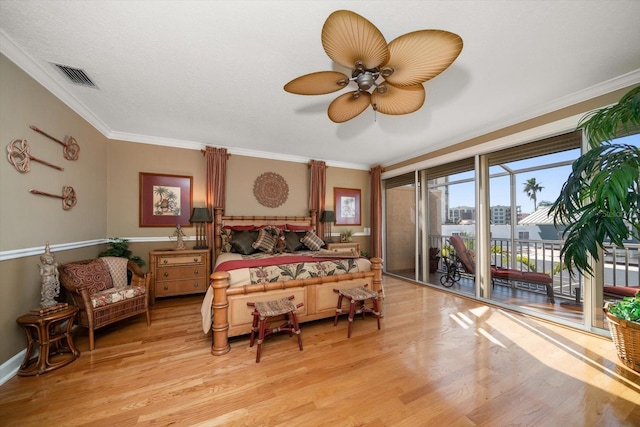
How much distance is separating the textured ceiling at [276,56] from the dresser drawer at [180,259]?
6.88 feet

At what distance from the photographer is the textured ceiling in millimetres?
1611

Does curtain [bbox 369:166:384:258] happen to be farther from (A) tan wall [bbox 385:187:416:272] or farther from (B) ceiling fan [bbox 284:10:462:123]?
(B) ceiling fan [bbox 284:10:462:123]

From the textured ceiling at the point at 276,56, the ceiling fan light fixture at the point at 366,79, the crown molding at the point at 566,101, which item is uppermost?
the textured ceiling at the point at 276,56

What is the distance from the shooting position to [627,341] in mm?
2006

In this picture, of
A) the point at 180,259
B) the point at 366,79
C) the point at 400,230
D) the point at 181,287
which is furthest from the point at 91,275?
the point at 400,230

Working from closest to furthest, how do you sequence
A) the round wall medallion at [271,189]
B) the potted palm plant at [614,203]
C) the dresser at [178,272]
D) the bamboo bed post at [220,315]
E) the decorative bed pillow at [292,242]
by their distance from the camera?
1. the potted palm plant at [614,203]
2. the bamboo bed post at [220,315]
3. the dresser at [178,272]
4. the decorative bed pillow at [292,242]
5. the round wall medallion at [271,189]

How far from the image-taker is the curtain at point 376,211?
5.61 metres

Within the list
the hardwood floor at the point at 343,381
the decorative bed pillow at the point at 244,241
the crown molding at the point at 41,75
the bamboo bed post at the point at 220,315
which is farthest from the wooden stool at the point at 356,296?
the crown molding at the point at 41,75

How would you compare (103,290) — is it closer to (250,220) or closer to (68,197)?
(68,197)

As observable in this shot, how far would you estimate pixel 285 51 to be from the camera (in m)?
1.99

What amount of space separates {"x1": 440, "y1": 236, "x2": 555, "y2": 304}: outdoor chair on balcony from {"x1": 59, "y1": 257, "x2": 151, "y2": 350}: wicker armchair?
4.95m

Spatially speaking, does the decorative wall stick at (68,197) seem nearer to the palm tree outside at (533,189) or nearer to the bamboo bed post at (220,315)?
the bamboo bed post at (220,315)

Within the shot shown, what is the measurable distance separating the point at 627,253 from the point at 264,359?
444cm

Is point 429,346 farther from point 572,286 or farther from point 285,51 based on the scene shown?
point 285,51
